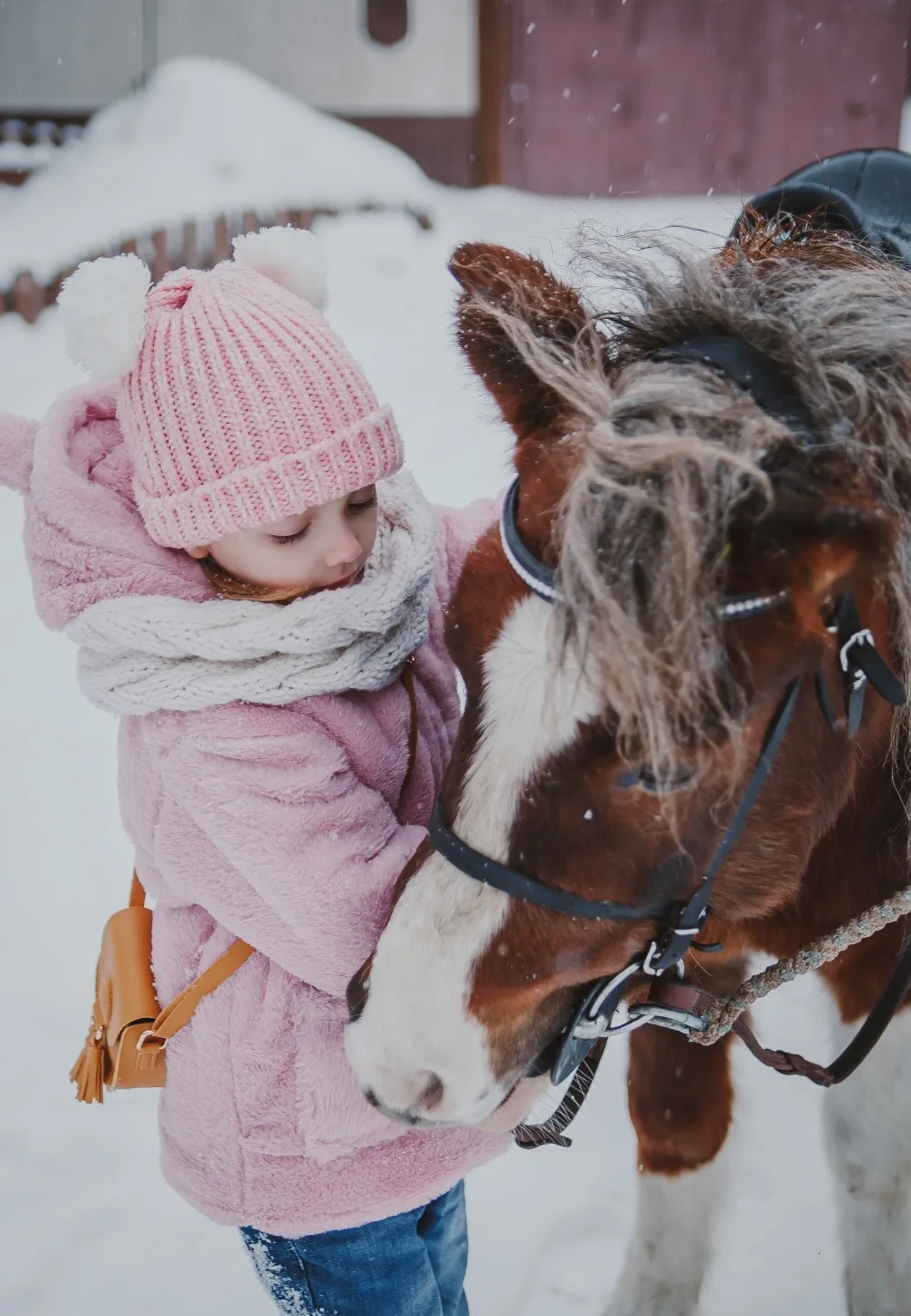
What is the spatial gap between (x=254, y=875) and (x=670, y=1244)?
1186 millimetres

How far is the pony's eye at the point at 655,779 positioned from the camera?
35.9 inches

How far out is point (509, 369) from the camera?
43.4 inches

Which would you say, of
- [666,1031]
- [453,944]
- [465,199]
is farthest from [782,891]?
[465,199]

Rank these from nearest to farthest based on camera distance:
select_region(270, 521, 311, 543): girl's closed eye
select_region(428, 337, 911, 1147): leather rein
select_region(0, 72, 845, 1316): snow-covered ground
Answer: select_region(428, 337, 911, 1147): leather rein, select_region(270, 521, 311, 543): girl's closed eye, select_region(0, 72, 845, 1316): snow-covered ground

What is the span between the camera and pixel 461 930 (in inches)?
38.7

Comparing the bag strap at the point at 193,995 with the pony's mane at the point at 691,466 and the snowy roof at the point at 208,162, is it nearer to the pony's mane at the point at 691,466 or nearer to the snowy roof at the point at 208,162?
the pony's mane at the point at 691,466

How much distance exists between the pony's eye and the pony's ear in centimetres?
35

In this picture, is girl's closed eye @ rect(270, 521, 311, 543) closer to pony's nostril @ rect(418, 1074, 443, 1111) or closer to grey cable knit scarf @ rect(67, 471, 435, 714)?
grey cable knit scarf @ rect(67, 471, 435, 714)

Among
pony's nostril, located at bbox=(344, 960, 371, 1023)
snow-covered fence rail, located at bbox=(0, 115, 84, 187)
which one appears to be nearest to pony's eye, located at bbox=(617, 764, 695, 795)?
pony's nostril, located at bbox=(344, 960, 371, 1023)

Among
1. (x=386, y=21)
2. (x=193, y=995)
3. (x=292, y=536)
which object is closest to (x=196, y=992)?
(x=193, y=995)

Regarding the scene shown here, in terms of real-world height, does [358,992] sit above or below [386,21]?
below

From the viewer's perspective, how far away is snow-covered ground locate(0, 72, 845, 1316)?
6.61 feet

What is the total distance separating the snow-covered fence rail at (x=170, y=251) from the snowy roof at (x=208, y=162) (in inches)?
4.0

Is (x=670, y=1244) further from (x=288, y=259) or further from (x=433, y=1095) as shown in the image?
(x=288, y=259)
